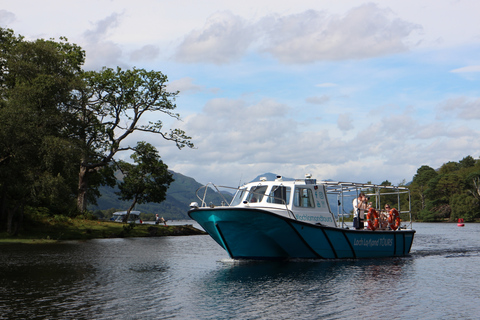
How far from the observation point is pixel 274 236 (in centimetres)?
2589

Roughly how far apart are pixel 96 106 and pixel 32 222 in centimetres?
1425

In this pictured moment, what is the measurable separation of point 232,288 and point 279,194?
8.27 m

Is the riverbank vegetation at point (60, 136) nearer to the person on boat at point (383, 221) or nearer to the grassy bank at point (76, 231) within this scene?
the grassy bank at point (76, 231)

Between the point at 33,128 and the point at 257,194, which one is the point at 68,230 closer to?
the point at 33,128

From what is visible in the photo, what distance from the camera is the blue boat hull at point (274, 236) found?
25.1m

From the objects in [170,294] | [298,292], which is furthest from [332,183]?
[170,294]

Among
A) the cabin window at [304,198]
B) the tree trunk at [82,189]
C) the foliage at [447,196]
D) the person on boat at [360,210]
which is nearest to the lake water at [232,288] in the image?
the person on boat at [360,210]

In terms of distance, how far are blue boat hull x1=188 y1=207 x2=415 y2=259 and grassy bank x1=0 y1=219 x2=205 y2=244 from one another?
857 inches

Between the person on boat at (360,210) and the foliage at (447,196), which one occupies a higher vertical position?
the foliage at (447,196)

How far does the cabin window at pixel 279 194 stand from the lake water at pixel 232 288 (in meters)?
3.29

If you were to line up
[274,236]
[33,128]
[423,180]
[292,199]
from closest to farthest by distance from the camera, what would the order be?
[274,236] → [292,199] → [33,128] → [423,180]

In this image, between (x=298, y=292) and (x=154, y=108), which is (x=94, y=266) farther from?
(x=154, y=108)

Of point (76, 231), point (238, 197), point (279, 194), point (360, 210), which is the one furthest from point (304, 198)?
point (76, 231)

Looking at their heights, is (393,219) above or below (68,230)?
above
